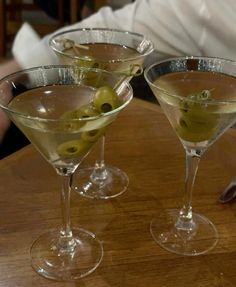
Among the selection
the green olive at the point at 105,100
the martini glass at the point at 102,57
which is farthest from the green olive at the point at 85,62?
the green olive at the point at 105,100

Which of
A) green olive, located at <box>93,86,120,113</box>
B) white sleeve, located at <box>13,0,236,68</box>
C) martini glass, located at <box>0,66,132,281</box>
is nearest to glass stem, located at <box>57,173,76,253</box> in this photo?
martini glass, located at <box>0,66,132,281</box>

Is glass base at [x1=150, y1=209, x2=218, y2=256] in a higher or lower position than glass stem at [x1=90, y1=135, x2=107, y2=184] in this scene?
higher

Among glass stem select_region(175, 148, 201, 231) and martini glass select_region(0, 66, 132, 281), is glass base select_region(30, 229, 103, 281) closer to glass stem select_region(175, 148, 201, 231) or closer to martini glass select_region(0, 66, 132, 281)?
martini glass select_region(0, 66, 132, 281)

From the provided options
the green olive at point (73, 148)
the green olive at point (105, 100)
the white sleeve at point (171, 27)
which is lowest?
the white sleeve at point (171, 27)

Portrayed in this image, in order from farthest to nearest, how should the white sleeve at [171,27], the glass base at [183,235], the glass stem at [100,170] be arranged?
the white sleeve at [171,27] → the glass stem at [100,170] → the glass base at [183,235]

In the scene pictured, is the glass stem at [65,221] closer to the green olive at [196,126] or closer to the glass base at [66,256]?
the glass base at [66,256]
